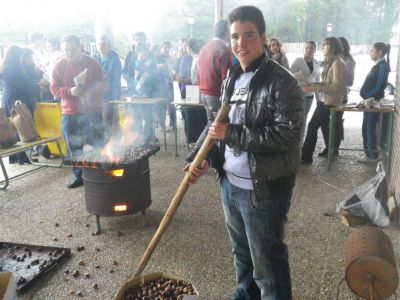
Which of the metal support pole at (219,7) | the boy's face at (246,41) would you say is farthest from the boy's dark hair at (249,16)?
the metal support pole at (219,7)

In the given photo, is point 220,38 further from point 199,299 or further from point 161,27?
point 161,27

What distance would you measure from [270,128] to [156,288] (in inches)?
57.0

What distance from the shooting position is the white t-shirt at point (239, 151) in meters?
2.20

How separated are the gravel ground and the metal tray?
0.08 m

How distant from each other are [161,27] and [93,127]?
9.46m

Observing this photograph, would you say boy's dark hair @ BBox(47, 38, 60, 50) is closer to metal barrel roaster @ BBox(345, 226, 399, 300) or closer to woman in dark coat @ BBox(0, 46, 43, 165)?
woman in dark coat @ BBox(0, 46, 43, 165)

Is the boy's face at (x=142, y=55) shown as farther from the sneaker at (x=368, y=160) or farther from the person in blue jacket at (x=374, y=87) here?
the sneaker at (x=368, y=160)

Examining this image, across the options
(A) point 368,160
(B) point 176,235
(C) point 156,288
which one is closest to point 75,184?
(B) point 176,235

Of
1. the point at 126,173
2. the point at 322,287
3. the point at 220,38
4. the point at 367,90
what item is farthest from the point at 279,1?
the point at 322,287

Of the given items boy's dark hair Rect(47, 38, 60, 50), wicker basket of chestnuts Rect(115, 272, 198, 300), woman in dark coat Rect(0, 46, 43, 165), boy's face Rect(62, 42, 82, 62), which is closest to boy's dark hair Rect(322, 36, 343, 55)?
boy's face Rect(62, 42, 82, 62)

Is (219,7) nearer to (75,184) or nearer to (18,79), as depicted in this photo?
(18,79)

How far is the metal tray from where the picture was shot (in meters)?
3.33

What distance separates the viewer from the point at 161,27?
45.8ft

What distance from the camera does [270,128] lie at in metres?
2.02
